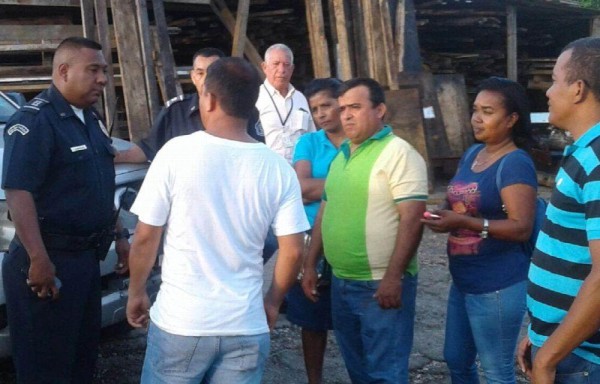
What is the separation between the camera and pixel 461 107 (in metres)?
10.7

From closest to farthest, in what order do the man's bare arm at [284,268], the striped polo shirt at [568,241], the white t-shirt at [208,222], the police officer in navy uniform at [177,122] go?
the striped polo shirt at [568,241]
the white t-shirt at [208,222]
the man's bare arm at [284,268]
the police officer in navy uniform at [177,122]

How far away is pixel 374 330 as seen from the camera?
322cm

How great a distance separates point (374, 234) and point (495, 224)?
1.69 ft

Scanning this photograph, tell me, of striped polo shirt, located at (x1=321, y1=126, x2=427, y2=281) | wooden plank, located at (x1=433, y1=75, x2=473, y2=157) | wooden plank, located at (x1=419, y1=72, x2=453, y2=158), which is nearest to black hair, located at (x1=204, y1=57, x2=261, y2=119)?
striped polo shirt, located at (x1=321, y1=126, x2=427, y2=281)

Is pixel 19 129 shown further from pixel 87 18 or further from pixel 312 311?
pixel 87 18

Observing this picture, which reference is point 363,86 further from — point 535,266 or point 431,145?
point 431,145

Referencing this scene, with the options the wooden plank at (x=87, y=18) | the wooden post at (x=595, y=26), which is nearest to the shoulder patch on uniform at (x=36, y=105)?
the wooden plank at (x=87, y=18)

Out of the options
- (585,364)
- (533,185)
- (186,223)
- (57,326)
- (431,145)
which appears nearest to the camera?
(585,364)

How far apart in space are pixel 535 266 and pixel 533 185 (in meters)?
0.81

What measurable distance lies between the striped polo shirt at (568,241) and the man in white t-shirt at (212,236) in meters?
0.85

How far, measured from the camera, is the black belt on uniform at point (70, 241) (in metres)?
3.18

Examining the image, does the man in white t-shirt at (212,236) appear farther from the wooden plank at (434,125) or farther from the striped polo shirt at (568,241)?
the wooden plank at (434,125)

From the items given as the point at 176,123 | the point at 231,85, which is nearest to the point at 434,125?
the point at 176,123

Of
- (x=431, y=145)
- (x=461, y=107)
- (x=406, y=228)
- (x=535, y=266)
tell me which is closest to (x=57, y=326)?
(x=406, y=228)
